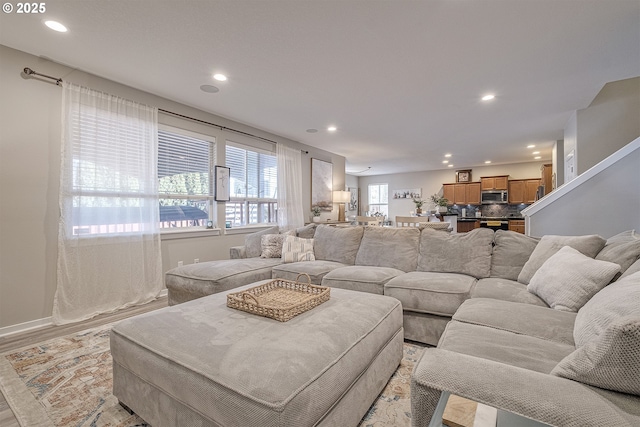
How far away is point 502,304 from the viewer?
1845mm

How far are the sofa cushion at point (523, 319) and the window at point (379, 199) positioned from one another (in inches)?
378

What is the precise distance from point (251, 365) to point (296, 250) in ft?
7.97

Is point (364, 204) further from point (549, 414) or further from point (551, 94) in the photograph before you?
point (549, 414)

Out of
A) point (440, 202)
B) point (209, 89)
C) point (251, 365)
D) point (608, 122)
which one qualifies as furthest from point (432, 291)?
point (440, 202)

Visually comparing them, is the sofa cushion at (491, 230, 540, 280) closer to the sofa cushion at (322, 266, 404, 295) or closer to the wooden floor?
the sofa cushion at (322, 266, 404, 295)

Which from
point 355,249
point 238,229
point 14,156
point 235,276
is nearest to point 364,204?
point 238,229

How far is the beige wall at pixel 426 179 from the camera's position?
8.89m

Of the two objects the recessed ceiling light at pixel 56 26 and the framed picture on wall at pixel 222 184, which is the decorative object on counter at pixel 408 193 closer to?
the framed picture on wall at pixel 222 184

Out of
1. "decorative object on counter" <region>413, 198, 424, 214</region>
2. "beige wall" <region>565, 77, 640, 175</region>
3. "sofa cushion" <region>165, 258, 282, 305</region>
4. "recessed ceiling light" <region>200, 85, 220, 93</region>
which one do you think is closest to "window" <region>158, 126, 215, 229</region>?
"recessed ceiling light" <region>200, 85, 220, 93</region>

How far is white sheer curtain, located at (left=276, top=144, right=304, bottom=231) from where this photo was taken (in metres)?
5.54

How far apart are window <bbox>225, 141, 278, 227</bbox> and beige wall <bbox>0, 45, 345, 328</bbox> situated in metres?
2.19

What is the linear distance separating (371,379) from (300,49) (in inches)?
104

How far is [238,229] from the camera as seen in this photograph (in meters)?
4.84

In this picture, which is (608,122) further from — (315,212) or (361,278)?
(315,212)
